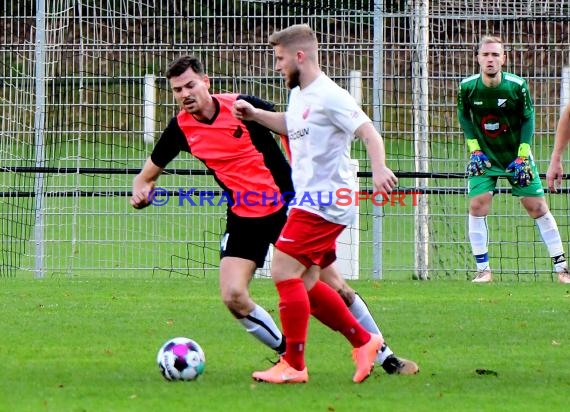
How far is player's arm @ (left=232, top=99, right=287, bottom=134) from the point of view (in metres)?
7.46

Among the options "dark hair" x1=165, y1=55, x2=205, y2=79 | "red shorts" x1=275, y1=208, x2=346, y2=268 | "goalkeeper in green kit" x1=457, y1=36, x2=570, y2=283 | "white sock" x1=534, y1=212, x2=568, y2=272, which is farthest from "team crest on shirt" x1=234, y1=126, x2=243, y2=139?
"white sock" x1=534, y1=212, x2=568, y2=272

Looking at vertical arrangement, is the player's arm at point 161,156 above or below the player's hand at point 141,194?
above

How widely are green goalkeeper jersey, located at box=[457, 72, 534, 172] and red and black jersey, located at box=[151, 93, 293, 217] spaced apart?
196 inches

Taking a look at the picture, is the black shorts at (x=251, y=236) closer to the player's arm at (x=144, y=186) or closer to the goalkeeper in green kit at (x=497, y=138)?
the player's arm at (x=144, y=186)

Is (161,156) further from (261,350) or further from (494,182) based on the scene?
(494,182)

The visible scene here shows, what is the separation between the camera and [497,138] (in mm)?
12828

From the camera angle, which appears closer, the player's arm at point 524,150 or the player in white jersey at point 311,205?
the player in white jersey at point 311,205

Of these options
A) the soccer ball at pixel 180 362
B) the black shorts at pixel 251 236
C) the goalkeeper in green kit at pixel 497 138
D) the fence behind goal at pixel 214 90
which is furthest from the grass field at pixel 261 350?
the fence behind goal at pixel 214 90

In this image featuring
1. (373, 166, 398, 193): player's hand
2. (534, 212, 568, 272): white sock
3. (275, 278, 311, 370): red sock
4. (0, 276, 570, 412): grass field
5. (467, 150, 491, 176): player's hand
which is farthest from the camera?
(534, 212, 568, 272): white sock

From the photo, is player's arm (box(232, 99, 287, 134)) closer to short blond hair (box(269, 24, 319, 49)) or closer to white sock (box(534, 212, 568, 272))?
short blond hair (box(269, 24, 319, 49))

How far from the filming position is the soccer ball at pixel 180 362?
7195mm

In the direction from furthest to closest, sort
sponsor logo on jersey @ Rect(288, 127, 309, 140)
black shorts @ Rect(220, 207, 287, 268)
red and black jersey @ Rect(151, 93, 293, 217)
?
1. red and black jersey @ Rect(151, 93, 293, 217)
2. black shorts @ Rect(220, 207, 287, 268)
3. sponsor logo on jersey @ Rect(288, 127, 309, 140)

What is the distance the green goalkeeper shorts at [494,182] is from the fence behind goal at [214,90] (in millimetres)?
1343

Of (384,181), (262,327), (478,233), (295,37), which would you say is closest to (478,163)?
(478,233)
